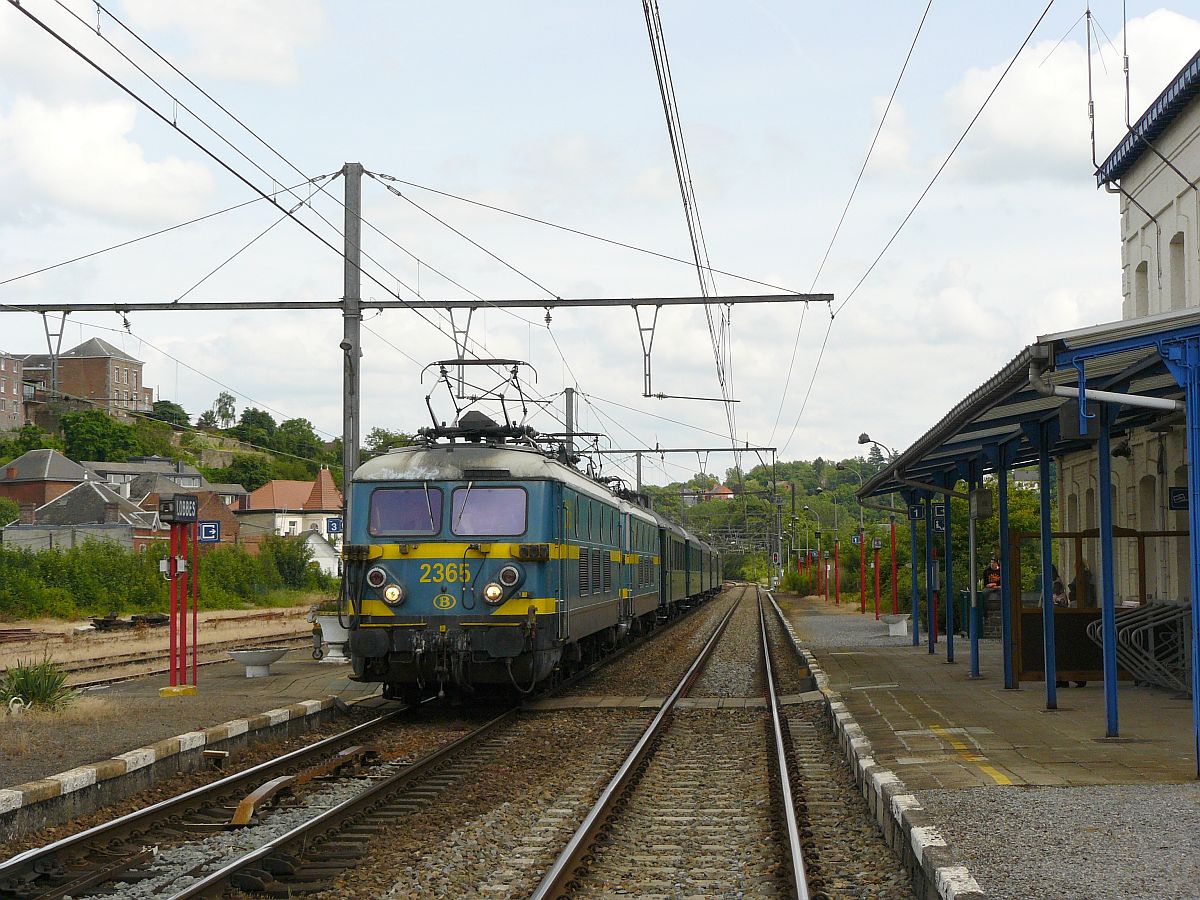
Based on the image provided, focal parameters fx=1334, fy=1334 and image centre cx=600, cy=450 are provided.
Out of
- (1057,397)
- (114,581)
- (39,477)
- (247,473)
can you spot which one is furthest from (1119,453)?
(247,473)

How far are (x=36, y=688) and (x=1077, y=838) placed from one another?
10.5 meters

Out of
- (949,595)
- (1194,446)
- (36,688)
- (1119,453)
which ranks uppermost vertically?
(1119,453)

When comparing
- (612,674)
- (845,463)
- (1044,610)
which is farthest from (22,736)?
(845,463)

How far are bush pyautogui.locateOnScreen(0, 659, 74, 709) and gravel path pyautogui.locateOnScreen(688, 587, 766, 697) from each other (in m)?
8.17

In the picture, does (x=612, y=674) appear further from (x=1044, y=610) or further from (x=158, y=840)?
(x=158, y=840)

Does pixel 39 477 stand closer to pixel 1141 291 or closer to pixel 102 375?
pixel 102 375

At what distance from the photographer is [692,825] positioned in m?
9.22

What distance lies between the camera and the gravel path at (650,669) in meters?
18.5

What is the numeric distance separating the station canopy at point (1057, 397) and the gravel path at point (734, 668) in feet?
12.7

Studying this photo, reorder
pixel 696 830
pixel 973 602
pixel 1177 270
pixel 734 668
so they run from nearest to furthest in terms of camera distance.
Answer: pixel 696 830
pixel 973 602
pixel 1177 270
pixel 734 668

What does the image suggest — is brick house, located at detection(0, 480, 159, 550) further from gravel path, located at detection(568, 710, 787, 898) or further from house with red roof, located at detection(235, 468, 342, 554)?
gravel path, located at detection(568, 710, 787, 898)

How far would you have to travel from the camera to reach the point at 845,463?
43.2m

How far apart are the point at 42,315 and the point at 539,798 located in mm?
11277

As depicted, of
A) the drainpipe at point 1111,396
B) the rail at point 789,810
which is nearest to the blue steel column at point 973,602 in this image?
the rail at point 789,810
